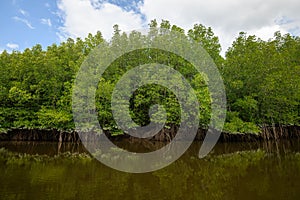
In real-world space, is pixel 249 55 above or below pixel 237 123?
above

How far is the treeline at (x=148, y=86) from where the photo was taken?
16125mm

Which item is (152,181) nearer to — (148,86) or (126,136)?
(148,86)

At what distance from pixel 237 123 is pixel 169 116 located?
16.5 ft

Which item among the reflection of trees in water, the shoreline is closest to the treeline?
the shoreline

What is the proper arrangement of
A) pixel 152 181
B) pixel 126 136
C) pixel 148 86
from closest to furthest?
pixel 152 181, pixel 148 86, pixel 126 136

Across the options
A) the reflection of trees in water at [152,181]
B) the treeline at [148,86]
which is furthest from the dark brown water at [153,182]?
the treeline at [148,86]

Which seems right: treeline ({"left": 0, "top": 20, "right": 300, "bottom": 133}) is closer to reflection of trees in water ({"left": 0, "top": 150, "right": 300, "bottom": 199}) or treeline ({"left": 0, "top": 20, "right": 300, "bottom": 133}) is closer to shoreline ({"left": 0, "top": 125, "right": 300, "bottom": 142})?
shoreline ({"left": 0, "top": 125, "right": 300, "bottom": 142})

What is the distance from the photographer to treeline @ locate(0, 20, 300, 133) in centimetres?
1612

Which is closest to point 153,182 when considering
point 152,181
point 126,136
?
point 152,181

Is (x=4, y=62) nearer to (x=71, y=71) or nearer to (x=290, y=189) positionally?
(x=71, y=71)

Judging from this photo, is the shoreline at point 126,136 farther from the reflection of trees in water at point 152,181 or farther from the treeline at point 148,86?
the reflection of trees in water at point 152,181

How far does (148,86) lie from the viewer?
58.1ft

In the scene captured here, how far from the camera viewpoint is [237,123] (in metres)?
16.1

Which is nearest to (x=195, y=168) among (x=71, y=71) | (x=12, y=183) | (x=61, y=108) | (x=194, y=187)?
(x=194, y=187)
